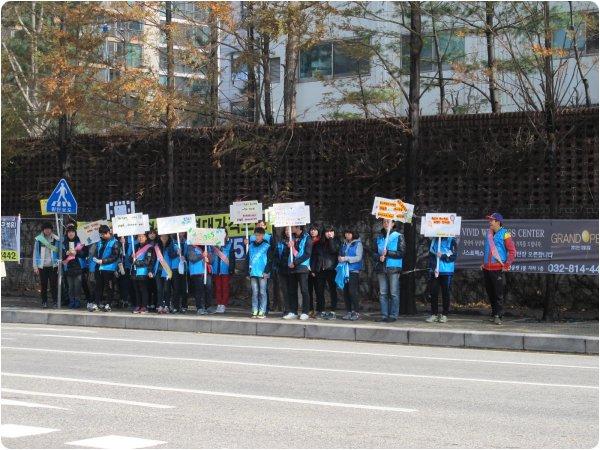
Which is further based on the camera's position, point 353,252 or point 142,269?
point 142,269

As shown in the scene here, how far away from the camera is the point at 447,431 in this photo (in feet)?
29.8

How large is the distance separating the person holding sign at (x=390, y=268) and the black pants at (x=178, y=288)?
4.38 meters

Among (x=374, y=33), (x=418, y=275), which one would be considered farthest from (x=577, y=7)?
(x=418, y=275)

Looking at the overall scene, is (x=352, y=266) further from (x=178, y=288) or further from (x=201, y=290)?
→ (x=178, y=288)

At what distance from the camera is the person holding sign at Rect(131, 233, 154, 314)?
21.8 meters

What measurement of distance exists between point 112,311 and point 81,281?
2.68 meters

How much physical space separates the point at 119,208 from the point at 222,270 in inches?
145

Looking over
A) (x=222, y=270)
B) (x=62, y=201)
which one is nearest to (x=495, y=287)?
(x=222, y=270)

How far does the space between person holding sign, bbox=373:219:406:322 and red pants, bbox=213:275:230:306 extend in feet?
11.9

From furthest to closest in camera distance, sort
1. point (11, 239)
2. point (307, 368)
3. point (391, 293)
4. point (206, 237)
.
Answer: point (11, 239), point (206, 237), point (391, 293), point (307, 368)

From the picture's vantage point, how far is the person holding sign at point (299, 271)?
66.1ft

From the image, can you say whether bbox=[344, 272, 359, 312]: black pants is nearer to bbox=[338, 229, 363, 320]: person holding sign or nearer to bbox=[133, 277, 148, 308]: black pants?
bbox=[338, 229, 363, 320]: person holding sign

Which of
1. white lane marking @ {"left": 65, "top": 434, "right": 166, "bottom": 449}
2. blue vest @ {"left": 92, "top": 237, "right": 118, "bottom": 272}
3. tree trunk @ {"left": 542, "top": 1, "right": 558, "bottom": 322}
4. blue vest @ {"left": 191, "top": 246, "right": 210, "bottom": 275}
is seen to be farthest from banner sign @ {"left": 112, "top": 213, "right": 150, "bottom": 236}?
white lane marking @ {"left": 65, "top": 434, "right": 166, "bottom": 449}

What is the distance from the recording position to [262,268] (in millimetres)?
20312
